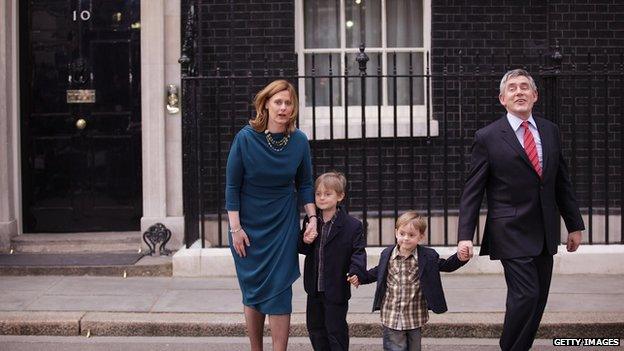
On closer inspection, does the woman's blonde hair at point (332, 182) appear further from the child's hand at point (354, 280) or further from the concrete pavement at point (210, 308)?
the concrete pavement at point (210, 308)

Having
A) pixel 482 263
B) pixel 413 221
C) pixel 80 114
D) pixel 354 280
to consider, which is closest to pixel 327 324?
pixel 354 280

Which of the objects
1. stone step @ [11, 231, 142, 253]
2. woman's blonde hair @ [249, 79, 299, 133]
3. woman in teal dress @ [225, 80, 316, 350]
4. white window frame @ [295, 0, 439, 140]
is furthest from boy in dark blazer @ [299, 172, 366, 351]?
stone step @ [11, 231, 142, 253]

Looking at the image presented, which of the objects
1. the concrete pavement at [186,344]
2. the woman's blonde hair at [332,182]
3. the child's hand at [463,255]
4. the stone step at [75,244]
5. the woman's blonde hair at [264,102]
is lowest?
the concrete pavement at [186,344]

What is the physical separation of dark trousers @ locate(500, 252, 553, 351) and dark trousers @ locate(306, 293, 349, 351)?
35.9 inches

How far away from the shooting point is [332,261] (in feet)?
17.7

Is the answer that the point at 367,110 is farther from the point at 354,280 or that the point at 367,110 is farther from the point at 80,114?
the point at 354,280

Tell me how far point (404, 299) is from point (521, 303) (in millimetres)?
648

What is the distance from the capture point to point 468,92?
927 cm

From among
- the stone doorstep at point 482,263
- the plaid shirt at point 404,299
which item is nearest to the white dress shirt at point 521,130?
the plaid shirt at point 404,299

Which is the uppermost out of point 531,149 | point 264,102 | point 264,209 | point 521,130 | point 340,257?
point 264,102

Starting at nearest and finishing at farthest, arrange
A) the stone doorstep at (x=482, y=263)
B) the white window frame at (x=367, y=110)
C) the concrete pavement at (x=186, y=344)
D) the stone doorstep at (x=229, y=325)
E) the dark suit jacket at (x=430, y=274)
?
1. the dark suit jacket at (x=430, y=274)
2. the concrete pavement at (x=186, y=344)
3. the stone doorstep at (x=229, y=325)
4. the stone doorstep at (x=482, y=263)
5. the white window frame at (x=367, y=110)

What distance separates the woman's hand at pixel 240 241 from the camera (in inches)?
215

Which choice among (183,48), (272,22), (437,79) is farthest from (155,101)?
(437,79)

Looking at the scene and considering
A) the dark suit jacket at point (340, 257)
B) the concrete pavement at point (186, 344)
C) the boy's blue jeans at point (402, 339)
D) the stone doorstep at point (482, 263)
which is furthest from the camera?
the stone doorstep at point (482, 263)
